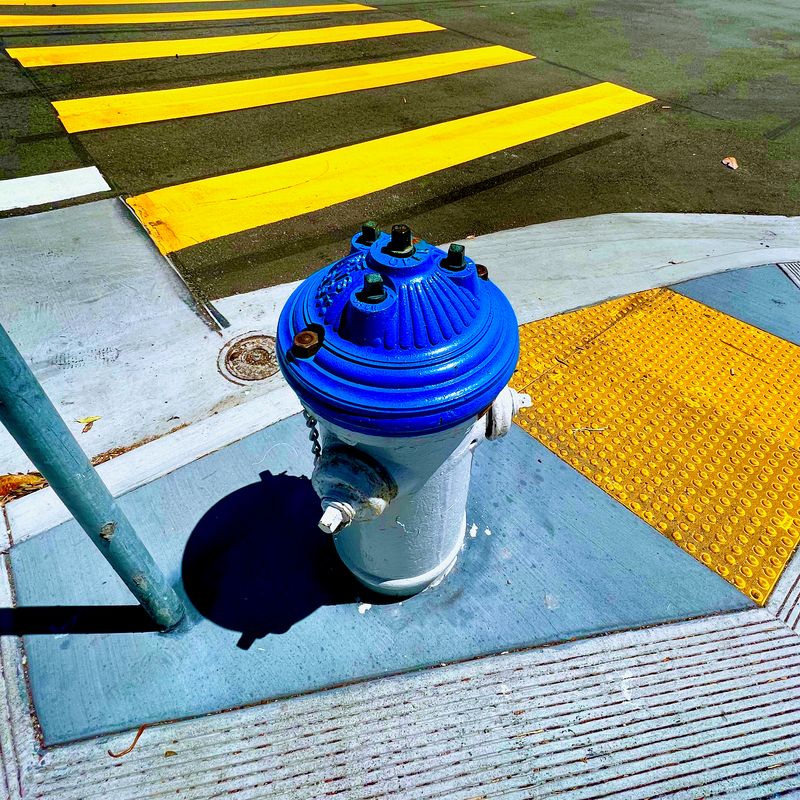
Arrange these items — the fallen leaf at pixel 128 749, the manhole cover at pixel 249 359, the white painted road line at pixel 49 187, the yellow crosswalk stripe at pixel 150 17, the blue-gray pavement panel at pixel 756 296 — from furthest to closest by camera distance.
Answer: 1. the yellow crosswalk stripe at pixel 150 17
2. the white painted road line at pixel 49 187
3. the blue-gray pavement panel at pixel 756 296
4. the manhole cover at pixel 249 359
5. the fallen leaf at pixel 128 749

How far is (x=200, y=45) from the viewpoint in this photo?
338 inches

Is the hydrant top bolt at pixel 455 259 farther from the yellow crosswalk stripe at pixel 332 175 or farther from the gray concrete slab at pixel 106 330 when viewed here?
the yellow crosswalk stripe at pixel 332 175

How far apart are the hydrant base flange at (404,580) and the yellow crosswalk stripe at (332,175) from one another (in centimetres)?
325

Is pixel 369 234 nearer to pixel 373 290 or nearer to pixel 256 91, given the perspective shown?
pixel 373 290

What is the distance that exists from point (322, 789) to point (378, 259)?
1797mm

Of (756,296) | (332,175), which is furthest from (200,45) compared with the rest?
(756,296)

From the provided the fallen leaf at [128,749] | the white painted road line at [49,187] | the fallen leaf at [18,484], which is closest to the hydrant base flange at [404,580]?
the fallen leaf at [128,749]

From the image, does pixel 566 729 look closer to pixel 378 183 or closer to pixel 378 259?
pixel 378 259

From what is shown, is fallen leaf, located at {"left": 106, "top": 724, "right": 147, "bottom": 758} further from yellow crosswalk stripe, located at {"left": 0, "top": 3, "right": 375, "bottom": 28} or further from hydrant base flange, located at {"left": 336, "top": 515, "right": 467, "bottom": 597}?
yellow crosswalk stripe, located at {"left": 0, "top": 3, "right": 375, "bottom": 28}

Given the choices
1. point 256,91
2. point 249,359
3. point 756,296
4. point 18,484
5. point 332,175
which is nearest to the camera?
point 18,484

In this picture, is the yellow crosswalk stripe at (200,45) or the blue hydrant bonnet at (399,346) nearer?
the blue hydrant bonnet at (399,346)

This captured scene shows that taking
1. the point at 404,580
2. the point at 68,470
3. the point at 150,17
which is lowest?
the point at 404,580

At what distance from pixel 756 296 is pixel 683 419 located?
65.2 inches

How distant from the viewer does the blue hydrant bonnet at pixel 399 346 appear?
1.42 meters
